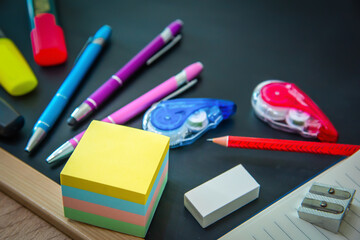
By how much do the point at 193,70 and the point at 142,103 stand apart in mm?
110

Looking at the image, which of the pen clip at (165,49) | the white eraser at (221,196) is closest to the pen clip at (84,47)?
the pen clip at (165,49)

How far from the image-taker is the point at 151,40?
819mm

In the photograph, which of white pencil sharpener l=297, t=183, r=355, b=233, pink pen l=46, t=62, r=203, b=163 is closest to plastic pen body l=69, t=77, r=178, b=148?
pink pen l=46, t=62, r=203, b=163

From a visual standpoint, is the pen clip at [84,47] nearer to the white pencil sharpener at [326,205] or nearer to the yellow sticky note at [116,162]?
the yellow sticky note at [116,162]

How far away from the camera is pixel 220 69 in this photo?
2.53 ft

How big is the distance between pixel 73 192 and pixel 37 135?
0.16 m

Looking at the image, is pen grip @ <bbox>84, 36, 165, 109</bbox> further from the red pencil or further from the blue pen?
the red pencil

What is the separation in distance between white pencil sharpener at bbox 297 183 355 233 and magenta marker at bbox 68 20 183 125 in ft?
1.13

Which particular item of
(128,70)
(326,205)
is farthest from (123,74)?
(326,205)

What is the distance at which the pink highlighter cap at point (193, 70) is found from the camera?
73 cm

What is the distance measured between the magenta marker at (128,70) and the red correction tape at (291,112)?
0.20 m

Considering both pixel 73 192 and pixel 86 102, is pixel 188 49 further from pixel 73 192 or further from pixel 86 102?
pixel 73 192

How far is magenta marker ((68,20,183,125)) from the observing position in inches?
26.9

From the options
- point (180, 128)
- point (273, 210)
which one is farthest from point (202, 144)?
point (273, 210)
